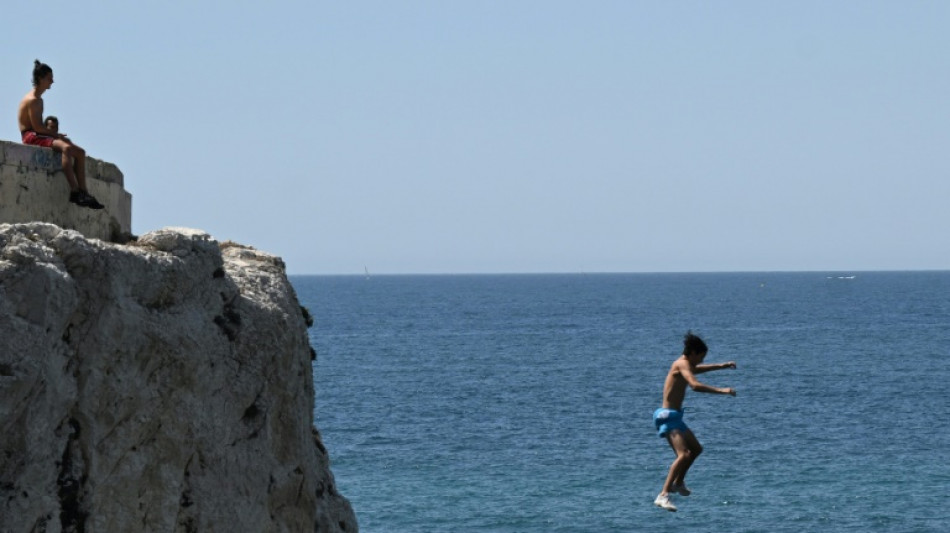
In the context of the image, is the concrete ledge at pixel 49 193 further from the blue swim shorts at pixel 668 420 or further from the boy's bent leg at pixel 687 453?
the boy's bent leg at pixel 687 453

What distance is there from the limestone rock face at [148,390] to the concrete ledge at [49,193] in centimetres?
89

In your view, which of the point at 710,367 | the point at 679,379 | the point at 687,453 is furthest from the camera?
the point at 687,453

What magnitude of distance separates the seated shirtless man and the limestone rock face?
2.77ft

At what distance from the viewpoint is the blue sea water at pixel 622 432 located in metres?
47.6

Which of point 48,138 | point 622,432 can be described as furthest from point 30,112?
point 622,432

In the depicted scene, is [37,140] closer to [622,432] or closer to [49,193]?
[49,193]

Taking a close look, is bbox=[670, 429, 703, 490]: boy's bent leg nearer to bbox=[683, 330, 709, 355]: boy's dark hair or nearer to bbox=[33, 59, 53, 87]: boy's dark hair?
bbox=[683, 330, 709, 355]: boy's dark hair

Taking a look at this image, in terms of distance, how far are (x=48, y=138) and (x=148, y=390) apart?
2.99m

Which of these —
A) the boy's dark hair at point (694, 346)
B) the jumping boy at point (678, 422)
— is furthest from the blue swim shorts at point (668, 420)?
the boy's dark hair at point (694, 346)

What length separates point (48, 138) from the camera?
1374 centimetres

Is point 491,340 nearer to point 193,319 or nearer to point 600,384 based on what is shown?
point 600,384

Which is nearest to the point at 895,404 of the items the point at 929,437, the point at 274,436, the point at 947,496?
the point at 929,437

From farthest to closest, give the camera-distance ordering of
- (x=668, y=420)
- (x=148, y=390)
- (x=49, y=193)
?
1. (x=668, y=420)
2. (x=49, y=193)
3. (x=148, y=390)

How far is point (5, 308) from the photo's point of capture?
10969mm
